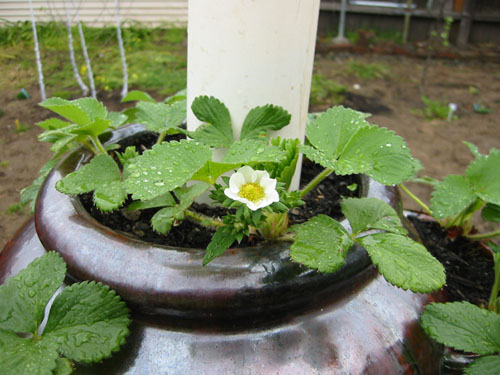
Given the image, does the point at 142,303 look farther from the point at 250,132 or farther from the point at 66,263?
the point at 250,132

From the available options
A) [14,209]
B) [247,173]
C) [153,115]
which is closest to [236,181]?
[247,173]

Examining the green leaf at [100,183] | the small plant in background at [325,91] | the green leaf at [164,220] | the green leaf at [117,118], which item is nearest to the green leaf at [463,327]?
A: the green leaf at [164,220]

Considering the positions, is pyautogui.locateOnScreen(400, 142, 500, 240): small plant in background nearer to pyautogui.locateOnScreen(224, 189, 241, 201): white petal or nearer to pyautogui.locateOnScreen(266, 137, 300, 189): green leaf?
pyautogui.locateOnScreen(266, 137, 300, 189): green leaf

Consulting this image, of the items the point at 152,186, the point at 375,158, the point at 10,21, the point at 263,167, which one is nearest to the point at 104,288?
the point at 152,186

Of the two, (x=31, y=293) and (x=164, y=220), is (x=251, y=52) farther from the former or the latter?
(x=31, y=293)

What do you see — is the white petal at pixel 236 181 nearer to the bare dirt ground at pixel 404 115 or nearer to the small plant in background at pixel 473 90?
the bare dirt ground at pixel 404 115

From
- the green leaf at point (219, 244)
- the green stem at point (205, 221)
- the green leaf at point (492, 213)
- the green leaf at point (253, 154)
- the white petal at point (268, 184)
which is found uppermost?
the green leaf at point (253, 154)
